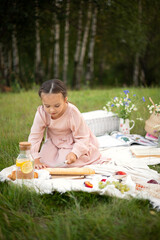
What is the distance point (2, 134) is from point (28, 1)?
6.79 m

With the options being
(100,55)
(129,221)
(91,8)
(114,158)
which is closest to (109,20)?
(91,8)

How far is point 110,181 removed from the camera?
2.63 m

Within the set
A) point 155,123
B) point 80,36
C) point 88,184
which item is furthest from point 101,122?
point 80,36

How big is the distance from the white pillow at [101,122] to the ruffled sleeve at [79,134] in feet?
4.30

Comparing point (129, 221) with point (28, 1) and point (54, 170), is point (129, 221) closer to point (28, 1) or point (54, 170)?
point (54, 170)

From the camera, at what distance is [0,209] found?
2.19 meters

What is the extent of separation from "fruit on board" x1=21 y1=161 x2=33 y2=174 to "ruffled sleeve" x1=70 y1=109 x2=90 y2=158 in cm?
70

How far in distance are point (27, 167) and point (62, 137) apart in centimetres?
91

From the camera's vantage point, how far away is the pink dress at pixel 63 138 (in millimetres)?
3129

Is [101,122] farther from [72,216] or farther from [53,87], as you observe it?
[72,216]

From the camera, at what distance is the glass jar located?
242 centimetres

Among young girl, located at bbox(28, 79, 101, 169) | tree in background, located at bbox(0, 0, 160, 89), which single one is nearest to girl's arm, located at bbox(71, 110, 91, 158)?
young girl, located at bbox(28, 79, 101, 169)

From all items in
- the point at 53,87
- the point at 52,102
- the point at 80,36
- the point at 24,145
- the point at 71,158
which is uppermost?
the point at 80,36

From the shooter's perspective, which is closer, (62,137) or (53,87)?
(53,87)
